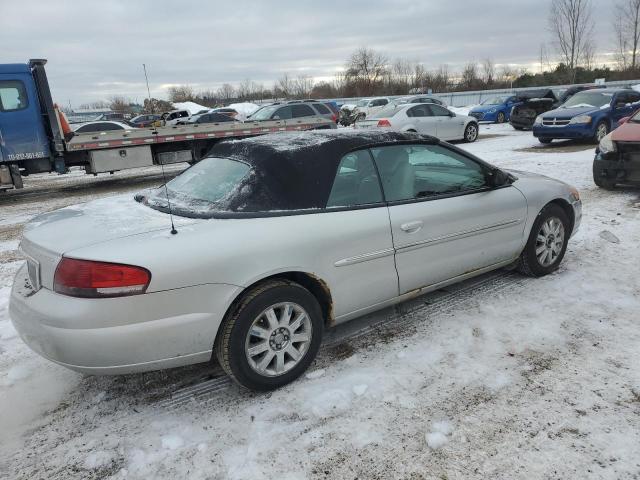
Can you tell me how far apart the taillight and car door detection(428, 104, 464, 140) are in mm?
14479

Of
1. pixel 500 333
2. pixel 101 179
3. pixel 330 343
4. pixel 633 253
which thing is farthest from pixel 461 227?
pixel 101 179

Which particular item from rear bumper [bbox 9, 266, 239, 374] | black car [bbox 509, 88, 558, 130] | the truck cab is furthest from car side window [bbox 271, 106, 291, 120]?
rear bumper [bbox 9, 266, 239, 374]

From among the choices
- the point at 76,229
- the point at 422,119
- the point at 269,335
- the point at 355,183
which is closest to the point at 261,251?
the point at 269,335

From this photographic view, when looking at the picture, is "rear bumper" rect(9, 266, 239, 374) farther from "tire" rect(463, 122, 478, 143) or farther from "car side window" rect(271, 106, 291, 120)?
"tire" rect(463, 122, 478, 143)

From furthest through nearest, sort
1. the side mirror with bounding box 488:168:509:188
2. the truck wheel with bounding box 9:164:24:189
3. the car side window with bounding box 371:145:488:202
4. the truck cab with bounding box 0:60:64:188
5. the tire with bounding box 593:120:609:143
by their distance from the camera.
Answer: the tire with bounding box 593:120:609:143, the truck wheel with bounding box 9:164:24:189, the truck cab with bounding box 0:60:64:188, the side mirror with bounding box 488:168:509:188, the car side window with bounding box 371:145:488:202

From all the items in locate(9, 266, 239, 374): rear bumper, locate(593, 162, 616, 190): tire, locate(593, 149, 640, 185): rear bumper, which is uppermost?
locate(9, 266, 239, 374): rear bumper

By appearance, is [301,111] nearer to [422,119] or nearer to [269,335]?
[422,119]

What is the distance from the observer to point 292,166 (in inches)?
124

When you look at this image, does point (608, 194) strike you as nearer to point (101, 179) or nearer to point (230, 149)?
point (230, 149)

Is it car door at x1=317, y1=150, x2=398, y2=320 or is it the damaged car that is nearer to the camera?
car door at x1=317, y1=150, x2=398, y2=320

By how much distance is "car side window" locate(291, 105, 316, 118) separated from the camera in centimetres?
1567

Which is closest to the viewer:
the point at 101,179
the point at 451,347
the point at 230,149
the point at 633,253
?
the point at 451,347

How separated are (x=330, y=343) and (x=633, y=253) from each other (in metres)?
3.56

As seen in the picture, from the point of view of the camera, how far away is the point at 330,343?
140 inches
